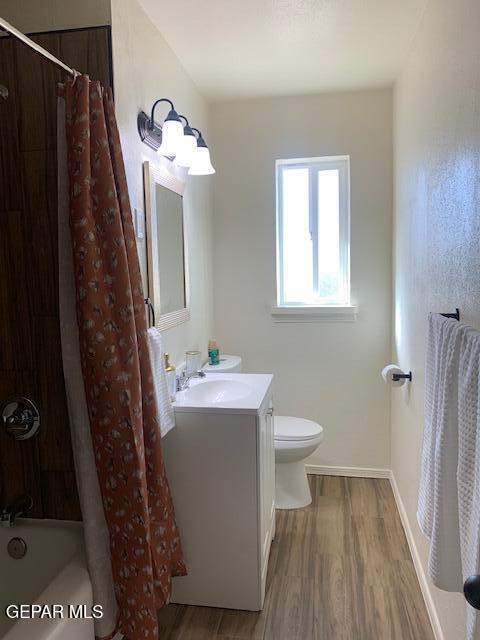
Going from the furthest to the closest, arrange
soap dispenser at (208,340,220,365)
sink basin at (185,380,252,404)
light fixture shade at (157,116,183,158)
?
soap dispenser at (208,340,220,365) → sink basin at (185,380,252,404) → light fixture shade at (157,116,183,158)

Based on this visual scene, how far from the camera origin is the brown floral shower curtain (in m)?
1.38

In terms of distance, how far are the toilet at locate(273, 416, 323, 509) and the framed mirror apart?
88 centimetres

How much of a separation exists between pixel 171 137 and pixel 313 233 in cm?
135

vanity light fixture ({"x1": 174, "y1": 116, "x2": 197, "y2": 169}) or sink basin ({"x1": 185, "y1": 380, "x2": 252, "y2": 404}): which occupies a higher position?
vanity light fixture ({"x1": 174, "y1": 116, "x2": 197, "y2": 169})

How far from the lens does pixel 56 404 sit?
5.56ft

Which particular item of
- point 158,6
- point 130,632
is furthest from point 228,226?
point 130,632

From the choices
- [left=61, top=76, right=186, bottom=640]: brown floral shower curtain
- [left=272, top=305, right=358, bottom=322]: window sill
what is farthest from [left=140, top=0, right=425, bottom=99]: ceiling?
[left=272, top=305, right=358, bottom=322]: window sill

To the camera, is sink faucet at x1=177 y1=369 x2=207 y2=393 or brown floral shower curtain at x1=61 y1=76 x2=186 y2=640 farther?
sink faucet at x1=177 y1=369 x2=207 y2=393

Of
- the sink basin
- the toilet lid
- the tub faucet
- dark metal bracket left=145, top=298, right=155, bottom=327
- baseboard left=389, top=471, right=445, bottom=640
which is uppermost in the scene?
dark metal bracket left=145, top=298, right=155, bottom=327

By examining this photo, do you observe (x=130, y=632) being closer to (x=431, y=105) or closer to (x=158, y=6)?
(x=431, y=105)

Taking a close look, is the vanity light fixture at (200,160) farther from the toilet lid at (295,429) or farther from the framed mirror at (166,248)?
the toilet lid at (295,429)

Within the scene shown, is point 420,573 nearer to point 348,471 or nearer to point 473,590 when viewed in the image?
point 348,471

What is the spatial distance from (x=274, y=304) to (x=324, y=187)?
838mm

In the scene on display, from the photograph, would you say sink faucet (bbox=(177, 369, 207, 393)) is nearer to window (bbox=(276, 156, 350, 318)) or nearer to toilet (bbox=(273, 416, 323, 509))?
toilet (bbox=(273, 416, 323, 509))
